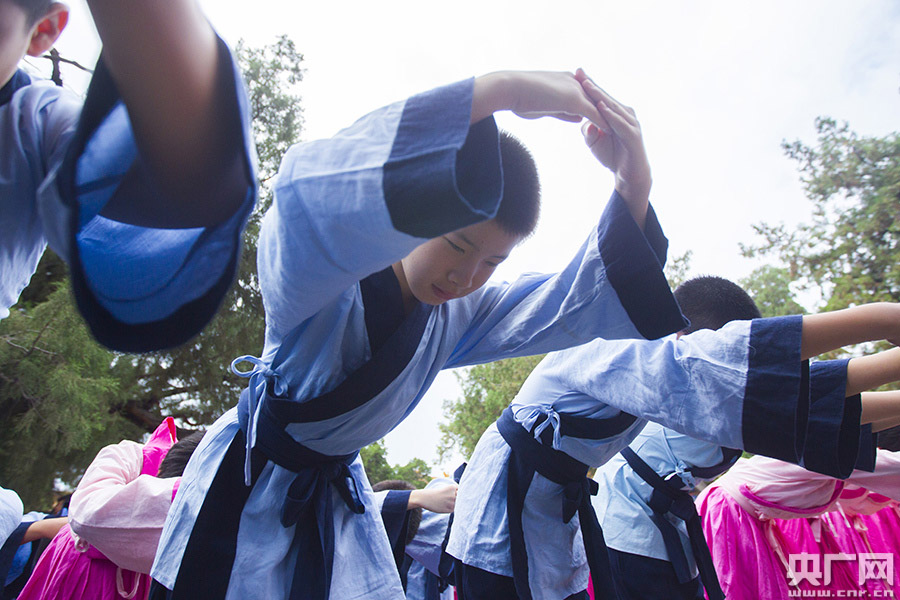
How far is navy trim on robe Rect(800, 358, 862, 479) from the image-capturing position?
57.4 inches

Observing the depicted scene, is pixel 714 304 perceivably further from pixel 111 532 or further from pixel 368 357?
pixel 111 532

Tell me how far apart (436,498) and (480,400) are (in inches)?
444

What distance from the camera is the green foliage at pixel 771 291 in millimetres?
13220

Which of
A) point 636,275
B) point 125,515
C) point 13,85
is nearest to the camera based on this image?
point 13,85

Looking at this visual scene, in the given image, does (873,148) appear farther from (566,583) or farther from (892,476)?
(566,583)

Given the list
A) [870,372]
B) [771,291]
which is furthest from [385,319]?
[771,291]

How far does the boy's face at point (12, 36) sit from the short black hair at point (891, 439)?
4.08m

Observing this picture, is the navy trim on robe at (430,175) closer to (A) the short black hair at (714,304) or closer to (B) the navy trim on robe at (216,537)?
(B) the navy trim on robe at (216,537)

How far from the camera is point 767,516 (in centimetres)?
303

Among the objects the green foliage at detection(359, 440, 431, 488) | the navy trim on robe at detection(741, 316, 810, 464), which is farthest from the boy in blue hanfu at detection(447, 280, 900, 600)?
the green foliage at detection(359, 440, 431, 488)

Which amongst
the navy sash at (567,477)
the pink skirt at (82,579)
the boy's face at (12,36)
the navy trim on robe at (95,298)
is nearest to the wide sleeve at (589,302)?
the navy sash at (567,477)

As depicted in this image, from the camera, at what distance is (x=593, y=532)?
77.9 inches

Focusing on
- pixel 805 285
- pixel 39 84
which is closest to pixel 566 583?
pixel 39 84

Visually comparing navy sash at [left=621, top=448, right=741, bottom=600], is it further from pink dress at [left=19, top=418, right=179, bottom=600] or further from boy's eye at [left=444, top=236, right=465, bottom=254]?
pink dress at [left=19, top=418, right=179, bottom=600]
